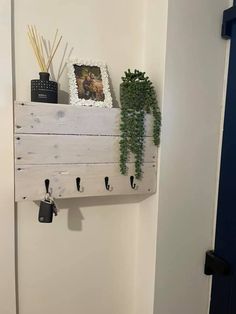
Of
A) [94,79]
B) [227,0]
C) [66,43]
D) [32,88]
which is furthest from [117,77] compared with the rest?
[227,0]

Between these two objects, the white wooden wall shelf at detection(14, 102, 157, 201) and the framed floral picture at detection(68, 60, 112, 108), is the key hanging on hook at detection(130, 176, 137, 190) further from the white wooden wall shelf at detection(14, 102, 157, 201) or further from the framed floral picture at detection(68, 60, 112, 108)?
the framed floral picture at detection(68, 60, 112, 108)

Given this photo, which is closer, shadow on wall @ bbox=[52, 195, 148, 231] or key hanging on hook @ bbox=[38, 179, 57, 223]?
key hanging on hook @ bbox=[38, 179, 57, 223]

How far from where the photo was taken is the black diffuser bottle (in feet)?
3.32

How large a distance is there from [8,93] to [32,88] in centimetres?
10

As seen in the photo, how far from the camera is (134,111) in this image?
1104 mm

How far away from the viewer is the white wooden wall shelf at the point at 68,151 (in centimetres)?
97

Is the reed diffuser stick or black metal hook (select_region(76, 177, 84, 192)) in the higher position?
the reed diffuser stick

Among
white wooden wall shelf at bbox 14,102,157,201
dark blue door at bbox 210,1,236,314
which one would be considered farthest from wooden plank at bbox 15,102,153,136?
dark blue door at bbox 210,1,236,314

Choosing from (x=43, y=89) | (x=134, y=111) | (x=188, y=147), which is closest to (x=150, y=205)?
(x=188, y=147)

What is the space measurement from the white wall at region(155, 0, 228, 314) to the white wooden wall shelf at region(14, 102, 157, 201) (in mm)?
148

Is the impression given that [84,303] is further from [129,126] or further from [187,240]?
[129,126]

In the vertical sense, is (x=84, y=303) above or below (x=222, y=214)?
below

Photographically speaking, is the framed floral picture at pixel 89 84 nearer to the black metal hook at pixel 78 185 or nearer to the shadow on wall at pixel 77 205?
the black metal hook at pixel 78 185

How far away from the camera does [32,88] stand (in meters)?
1.02
